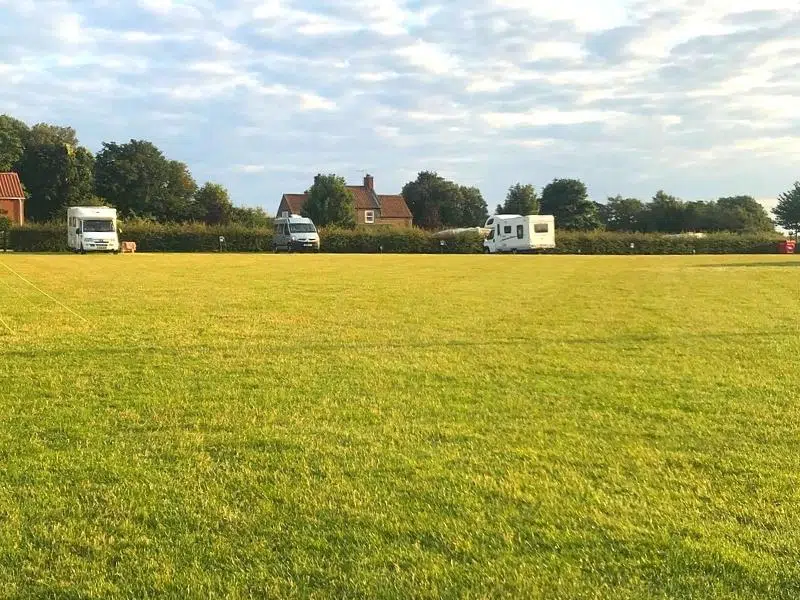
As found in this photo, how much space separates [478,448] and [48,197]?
75324 mm

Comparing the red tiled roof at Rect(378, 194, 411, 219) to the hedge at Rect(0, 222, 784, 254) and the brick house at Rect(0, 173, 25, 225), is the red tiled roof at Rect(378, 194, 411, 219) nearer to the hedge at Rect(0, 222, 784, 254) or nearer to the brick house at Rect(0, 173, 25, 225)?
the hedge at Rect(0, 222, 784, 254)

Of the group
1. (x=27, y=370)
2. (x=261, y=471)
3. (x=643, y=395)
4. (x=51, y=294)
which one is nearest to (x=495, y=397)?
(x=643, y=395)

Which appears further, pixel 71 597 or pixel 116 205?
pixel 116 205

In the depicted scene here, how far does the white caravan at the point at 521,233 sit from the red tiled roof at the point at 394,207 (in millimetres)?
45890

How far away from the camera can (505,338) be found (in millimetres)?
9492

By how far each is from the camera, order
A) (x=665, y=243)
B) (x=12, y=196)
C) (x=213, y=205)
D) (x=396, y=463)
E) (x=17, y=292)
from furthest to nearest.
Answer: (x=213, y=205) < (x=12, y=196) < (x=665, y=243) < (x=17, y=292) < (x=396, y=463)

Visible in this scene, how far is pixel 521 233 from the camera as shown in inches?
1994

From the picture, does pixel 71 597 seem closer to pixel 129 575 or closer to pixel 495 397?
pixel 129 575

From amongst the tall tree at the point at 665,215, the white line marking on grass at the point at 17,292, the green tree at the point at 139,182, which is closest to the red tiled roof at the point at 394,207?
the green tree at the point at 139,182

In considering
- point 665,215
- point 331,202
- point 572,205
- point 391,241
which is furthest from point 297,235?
point 665,215

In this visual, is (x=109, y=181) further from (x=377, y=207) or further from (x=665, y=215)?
(x=665, y=215)

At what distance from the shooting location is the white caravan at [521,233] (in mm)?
50562

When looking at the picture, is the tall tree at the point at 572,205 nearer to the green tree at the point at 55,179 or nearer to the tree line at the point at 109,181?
the tree line at the point at 109,181

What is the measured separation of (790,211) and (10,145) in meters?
95.2
